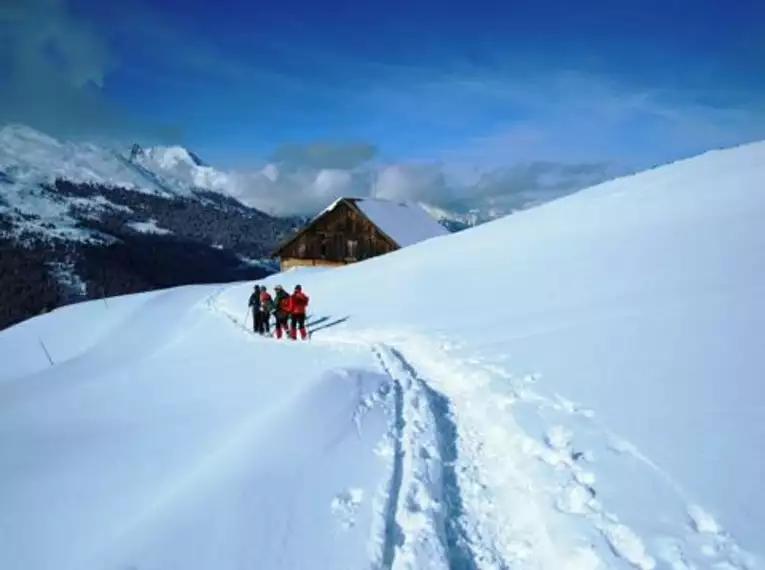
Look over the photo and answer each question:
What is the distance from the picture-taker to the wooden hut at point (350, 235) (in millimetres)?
41281

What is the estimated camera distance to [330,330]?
1775 cm

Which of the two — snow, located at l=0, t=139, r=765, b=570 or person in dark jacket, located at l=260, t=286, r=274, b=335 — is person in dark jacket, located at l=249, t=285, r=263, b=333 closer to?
person in dark jacket, located at l=260, t=286, r=274, b=335

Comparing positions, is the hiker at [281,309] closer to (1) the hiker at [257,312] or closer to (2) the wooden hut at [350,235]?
(1) the hiker at [257,312]

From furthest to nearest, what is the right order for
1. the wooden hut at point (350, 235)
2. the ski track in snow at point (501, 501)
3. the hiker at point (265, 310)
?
the wooden hut at point (350, 235)
the hiker at point (265, 310)
the ski track in snow at point (501, 501)

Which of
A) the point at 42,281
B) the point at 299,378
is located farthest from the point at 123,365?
the point at 42,281

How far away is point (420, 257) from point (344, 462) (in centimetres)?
2091

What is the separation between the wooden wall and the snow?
24.9m

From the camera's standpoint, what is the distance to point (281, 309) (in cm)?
1686

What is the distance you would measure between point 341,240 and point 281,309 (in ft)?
84.4

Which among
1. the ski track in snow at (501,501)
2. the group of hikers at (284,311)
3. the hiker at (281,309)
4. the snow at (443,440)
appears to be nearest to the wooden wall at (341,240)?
the group of hikers at (284,311)

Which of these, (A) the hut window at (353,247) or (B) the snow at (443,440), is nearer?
(B) the snow at (443,440)

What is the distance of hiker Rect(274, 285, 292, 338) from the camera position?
1669 cm

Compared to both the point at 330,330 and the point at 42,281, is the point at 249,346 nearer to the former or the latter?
the point at 330,330

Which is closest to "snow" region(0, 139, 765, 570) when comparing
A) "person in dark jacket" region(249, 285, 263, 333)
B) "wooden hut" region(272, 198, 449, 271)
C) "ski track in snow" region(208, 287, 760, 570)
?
"ski track in snow" region(208, 287, 760, 570)
